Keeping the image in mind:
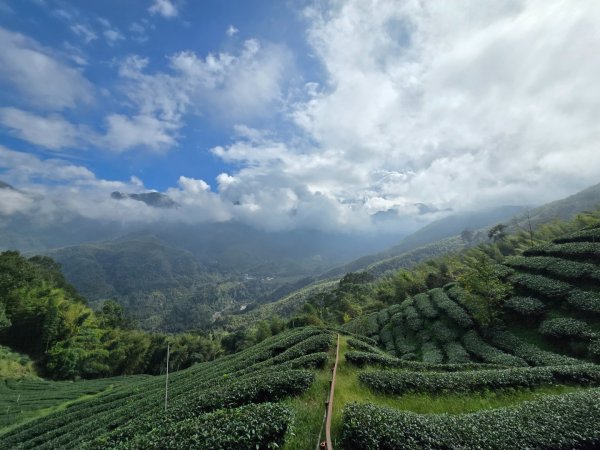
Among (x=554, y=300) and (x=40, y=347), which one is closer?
(x=554, y=300)

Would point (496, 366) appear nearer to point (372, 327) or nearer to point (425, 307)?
point (425, 307)

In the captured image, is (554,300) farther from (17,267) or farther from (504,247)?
(17,267)

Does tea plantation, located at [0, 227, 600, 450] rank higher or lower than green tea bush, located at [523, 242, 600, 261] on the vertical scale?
lower

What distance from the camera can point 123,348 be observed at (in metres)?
107

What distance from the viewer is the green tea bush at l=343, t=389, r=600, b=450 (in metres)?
12.5

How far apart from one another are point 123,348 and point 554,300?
394 ft

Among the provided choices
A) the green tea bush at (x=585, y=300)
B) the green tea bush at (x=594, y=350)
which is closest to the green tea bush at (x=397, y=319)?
the green tea bush at (x=585, y=300)

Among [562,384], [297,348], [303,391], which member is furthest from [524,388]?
[297,348]

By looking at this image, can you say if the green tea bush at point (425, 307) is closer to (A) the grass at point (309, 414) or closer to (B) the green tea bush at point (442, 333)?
(B) the green tea bush at point (442, 333)

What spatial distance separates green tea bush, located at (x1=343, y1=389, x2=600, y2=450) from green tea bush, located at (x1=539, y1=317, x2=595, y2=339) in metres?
22.3

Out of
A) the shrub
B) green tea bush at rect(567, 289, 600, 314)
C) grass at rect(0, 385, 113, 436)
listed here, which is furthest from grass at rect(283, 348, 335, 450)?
grass at rect(0, 385, 113, 436)

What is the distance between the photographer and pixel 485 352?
38.3 meters

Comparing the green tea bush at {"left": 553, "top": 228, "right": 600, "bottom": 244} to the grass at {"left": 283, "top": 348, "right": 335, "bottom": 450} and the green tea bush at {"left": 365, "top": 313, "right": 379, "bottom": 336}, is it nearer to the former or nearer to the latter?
the green tea bush at {"left": 365, "top": 313, "right": 379, "bottom": 336}

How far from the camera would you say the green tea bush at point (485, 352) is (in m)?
33.5
